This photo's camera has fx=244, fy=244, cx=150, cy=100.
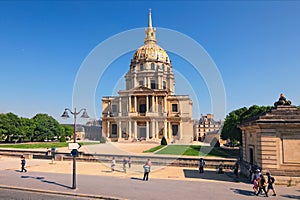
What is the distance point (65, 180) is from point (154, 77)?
63.5 meters

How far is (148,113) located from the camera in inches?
2571

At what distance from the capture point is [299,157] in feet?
48.2

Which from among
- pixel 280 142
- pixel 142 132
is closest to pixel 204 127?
pixel 142 132

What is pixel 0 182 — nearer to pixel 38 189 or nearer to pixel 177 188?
pixel 38 189

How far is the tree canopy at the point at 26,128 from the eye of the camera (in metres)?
59.5

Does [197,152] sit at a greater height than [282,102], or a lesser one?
lesser

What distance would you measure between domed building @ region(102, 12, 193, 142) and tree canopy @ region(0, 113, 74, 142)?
1627 cm

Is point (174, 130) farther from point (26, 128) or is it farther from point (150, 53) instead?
point (26, 128)

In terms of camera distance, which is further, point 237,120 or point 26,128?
point 26,128

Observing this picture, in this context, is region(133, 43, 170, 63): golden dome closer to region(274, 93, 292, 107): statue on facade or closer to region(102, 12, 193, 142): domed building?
region(102, 12, 193, 142): domed building

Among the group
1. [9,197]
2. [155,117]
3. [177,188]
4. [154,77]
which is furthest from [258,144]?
[154,77]

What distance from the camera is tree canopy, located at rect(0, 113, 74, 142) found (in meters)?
59.5

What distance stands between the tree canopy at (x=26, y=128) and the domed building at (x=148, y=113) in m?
16.3

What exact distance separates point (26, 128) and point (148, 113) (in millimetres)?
32240
